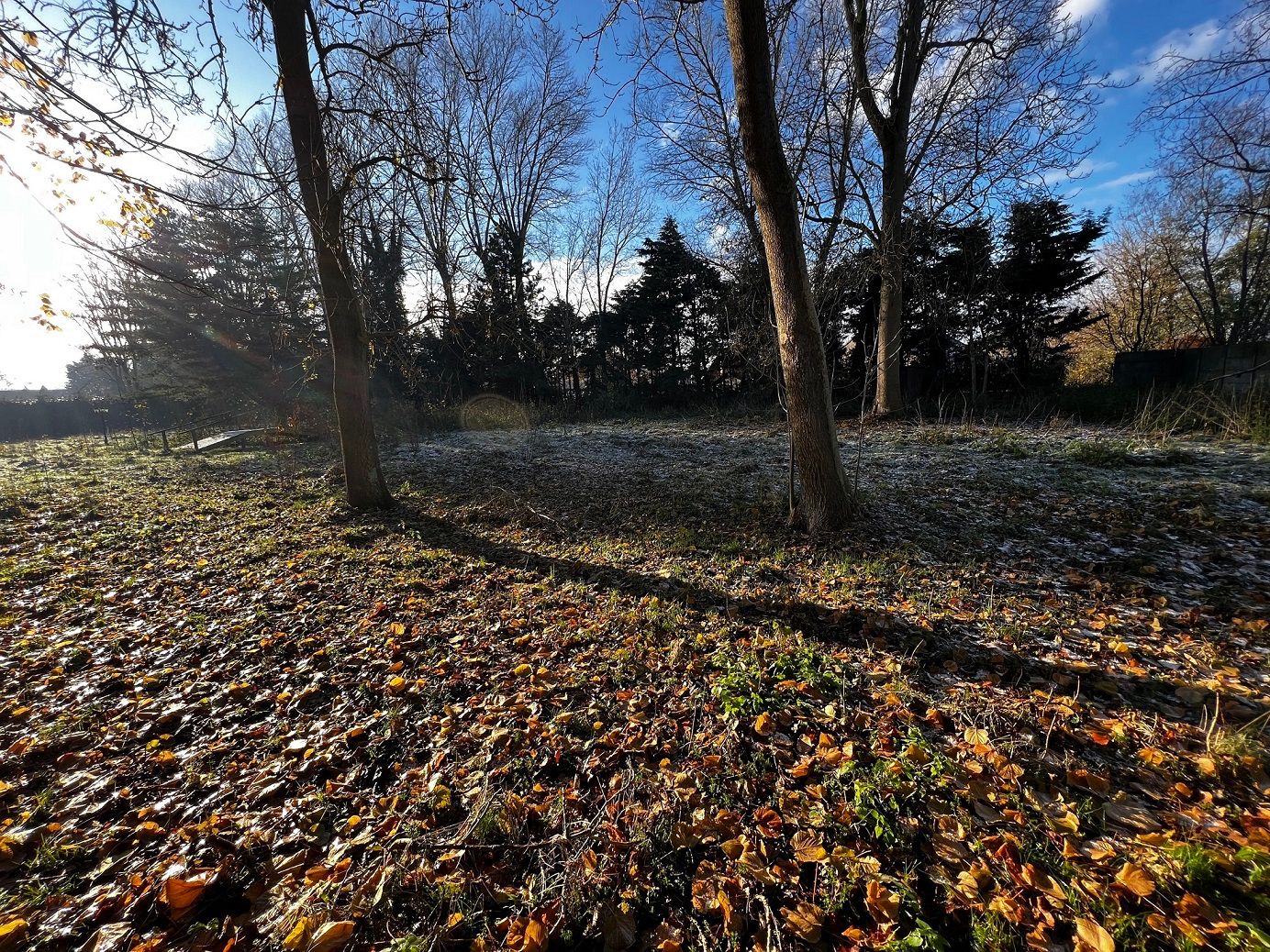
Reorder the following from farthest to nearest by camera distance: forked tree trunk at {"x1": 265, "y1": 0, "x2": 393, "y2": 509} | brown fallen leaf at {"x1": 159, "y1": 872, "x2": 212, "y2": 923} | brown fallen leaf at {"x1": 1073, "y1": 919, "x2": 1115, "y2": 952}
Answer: forked tree trunk at {"x1": 265, "y1": 0, "x2": 393, "y2": 509} → brown fallen leaf at {"x1": 159, "y1": 872, "x2": 212, "y2": 923} → brown fallen leaf at {"x1": 1073, "y1": 919, "x2": 1115, "y2": 952}

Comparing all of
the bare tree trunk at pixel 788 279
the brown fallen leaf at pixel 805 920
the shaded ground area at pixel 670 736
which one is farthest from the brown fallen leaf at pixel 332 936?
the bare tree trunk at pixel 788 279

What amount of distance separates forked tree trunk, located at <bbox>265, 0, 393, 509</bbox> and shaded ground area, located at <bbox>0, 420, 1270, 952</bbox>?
2.10 m

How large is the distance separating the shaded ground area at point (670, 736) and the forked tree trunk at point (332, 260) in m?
2.10

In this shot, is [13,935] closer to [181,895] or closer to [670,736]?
[181,895]

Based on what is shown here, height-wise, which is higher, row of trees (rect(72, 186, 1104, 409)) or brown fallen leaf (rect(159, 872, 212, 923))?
row of trees (rect(72, 186, 1104, 409))

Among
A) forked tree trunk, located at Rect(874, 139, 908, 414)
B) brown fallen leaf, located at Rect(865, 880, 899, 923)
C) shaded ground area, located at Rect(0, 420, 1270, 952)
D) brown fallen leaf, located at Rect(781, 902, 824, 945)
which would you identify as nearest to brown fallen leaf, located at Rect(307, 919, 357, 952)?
shaded ground area, located at Rect(0, 420, 1270, 952)

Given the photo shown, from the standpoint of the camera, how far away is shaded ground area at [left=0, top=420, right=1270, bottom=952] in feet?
5.80

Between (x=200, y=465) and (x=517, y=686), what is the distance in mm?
13246

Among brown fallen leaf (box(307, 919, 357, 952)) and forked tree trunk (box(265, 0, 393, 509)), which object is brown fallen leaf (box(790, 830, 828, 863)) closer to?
brown fallen leaf (box(307, 919, 357, 952))

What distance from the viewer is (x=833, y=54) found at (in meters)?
12.0

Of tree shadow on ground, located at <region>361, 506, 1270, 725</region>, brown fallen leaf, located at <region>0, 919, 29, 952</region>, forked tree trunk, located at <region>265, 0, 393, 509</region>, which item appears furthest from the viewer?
forked tree trunk, located at <region>265, 0, 393, 509</region>

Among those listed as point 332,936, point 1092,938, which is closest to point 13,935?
point 332,936

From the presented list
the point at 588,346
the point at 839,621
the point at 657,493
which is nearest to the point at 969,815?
the point at 839,621

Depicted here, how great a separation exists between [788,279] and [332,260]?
593cm
